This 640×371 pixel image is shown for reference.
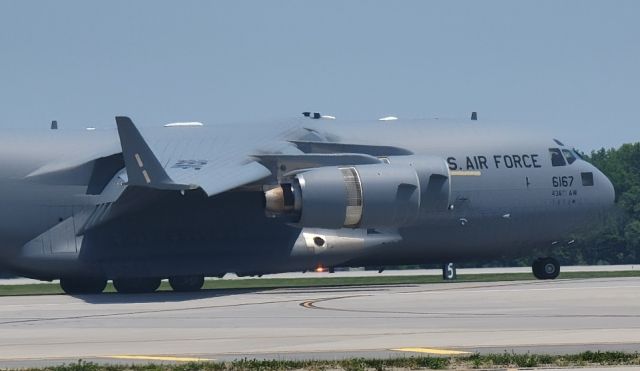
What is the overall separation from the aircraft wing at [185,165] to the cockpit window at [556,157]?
11.0 meters

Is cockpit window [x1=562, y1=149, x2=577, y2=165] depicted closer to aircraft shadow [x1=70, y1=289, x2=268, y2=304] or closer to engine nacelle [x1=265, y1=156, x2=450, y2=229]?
engine nacelle [x1=265, y1=156, x2=450, y2=229]

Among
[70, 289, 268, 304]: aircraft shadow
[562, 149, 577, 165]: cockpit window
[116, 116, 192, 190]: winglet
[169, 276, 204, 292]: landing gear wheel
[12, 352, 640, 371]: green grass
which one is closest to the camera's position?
[12, 352, 640, 371]: green grass

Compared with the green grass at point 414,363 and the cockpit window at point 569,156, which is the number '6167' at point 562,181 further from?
the green grass at point 414,363

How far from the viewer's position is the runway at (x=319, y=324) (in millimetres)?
20047

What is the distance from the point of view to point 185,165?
3812cm

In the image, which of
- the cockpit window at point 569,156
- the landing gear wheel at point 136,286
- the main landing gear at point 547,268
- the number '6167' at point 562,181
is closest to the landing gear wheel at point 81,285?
the landing gear wheel at point 136,286

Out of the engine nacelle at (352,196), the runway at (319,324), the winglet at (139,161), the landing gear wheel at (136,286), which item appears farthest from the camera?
the landing gear wheel at (136,286)

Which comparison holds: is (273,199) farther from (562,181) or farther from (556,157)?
(562,181)

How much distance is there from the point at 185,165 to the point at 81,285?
6438mm

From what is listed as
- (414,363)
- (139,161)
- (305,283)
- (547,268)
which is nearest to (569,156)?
(547,268)

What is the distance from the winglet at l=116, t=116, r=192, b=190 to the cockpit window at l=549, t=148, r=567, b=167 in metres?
14.7

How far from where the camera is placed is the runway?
2005 centimetres

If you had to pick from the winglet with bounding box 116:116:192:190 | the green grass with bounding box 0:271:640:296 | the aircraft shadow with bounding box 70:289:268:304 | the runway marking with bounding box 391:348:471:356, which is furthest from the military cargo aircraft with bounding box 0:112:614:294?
the runway marking with bounding box 391:348:471:356

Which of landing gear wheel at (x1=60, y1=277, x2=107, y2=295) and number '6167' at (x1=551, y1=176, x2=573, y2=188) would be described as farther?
number '6167' at (x1=551, y1=176, x2=573, y2=188)
